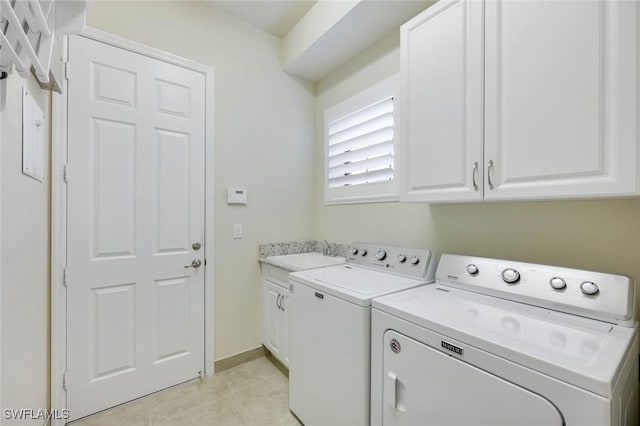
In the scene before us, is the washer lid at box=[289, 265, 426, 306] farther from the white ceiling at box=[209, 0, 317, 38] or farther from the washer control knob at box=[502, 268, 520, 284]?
the white ceiling at box=[209, 0, 317, 38]

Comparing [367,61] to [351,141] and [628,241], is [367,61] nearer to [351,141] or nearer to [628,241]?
[351,141]

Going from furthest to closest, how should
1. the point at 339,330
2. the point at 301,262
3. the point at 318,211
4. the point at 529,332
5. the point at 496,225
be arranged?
the point at 318,211 → the point at 301,262 → the point at 496,225 → the point at 339,330 → the point at 529,332

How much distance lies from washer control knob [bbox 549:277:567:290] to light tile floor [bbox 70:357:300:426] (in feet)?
5.10

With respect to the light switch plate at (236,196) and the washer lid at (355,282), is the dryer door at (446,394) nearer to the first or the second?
the washer lid at (355,282)

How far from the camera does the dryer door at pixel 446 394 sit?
2.49 ft

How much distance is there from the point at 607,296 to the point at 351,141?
1783mm

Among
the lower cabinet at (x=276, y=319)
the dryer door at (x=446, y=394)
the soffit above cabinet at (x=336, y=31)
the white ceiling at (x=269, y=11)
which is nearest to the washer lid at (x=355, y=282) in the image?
the dryer door at (x=446, y=394)

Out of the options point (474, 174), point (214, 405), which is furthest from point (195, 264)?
point (474, 174)

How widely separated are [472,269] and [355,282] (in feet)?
1.89

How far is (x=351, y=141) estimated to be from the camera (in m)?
2.31

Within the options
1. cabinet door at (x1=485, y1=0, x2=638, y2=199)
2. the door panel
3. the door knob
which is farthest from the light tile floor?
cabinet door at (x1=485, y1=0, x2=638, y2=199)

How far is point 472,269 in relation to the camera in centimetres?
131

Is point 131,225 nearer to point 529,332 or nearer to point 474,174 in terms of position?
point 474,174

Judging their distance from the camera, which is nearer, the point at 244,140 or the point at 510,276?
the point at 510,276
